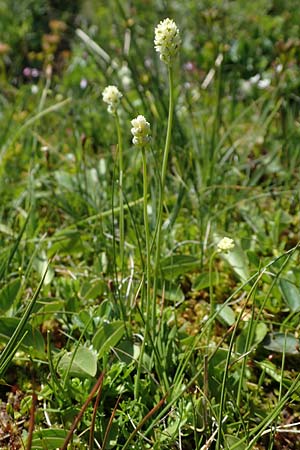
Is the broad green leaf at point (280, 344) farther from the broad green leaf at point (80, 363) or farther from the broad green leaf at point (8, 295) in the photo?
the broad green leaf at point (8, 295)

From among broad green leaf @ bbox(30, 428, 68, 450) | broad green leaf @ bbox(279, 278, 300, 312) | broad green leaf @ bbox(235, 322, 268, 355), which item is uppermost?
broad green leaf @ bbox(279, 278, 300, 312)

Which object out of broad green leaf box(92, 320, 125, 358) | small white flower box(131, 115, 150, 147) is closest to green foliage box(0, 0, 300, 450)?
broad green leaf box(92, 320, 125, 358)

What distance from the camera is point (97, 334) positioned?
1145mm

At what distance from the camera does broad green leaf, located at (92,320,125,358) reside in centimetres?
114

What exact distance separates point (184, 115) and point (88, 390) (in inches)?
53.3

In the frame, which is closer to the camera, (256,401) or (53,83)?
(256,401)

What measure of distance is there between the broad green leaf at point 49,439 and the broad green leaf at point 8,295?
1.12 ft

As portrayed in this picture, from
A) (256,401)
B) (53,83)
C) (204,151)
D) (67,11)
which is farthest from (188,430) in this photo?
(67,11)

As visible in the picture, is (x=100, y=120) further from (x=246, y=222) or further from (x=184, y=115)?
(x=246, y=222)

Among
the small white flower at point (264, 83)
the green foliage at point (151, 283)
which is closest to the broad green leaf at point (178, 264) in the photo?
the green foliage at point (151, 283)

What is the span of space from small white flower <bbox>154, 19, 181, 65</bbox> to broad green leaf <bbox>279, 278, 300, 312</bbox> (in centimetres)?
60

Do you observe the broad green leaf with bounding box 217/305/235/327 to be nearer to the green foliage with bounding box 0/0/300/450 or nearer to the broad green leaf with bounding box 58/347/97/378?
the green foliage with bounding box 0/0/300/450

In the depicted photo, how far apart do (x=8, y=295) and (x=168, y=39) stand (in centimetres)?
68

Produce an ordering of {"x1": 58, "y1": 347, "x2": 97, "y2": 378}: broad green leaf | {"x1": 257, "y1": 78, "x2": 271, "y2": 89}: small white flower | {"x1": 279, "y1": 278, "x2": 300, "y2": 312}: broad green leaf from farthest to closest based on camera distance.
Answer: {"x1": 257, "y1": 78, "x2": 271, "y2": 89}: small white flower
{"x1": 279, "y1": 278, "x2": 300, "y2": 312}: broad green leaf
{"x1": 58, "y1": 347, "x2": 97, "y2": 378}: broad green leaf
